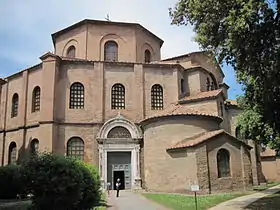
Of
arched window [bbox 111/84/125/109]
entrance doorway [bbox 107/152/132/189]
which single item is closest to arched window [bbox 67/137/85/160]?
entrance doorway [bbox 107/152/132/189]

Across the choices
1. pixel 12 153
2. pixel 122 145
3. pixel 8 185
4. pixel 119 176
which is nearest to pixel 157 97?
pixel 122 145

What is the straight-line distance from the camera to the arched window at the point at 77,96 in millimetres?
33188

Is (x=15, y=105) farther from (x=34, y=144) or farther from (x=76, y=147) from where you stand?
(x=76, y=147)

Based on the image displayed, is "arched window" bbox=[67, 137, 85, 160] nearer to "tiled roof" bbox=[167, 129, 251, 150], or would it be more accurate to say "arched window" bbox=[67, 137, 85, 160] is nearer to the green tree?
"tiled roof" bbox=[167, 129, 251, 150]

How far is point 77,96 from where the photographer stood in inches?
1319

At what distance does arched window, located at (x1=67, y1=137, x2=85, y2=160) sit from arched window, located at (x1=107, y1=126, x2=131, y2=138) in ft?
9.15

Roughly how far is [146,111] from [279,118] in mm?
16659

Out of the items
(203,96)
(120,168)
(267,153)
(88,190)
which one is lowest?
(88,190)

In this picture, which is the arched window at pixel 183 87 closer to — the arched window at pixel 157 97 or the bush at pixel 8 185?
the arched window at pixel 157 97

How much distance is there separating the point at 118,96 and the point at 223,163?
12683 mm

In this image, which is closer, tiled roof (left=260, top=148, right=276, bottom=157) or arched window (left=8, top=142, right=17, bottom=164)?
arched window (left=8, top=142, right=17, bottom=164)

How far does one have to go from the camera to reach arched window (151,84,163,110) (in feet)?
113

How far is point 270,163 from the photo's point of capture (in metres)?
45.6

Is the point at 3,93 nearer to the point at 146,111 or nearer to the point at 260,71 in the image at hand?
the point at 146,111
